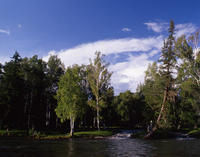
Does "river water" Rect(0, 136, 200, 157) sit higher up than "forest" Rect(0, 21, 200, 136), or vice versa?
"forest" Rect(0, 21, 200, 136)

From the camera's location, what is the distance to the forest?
4191 centimetres

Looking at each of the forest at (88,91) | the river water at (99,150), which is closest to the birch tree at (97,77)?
the forest at (88,91)

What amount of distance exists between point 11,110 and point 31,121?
28.3 feet

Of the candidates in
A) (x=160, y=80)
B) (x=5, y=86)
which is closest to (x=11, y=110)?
(x=5, y=86)

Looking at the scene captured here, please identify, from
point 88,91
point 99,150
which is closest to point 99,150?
point 99,150

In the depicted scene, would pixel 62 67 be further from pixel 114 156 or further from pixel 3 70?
pixel 114 156

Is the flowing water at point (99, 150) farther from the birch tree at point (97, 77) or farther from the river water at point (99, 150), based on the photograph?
the birch tree at point (97, 77)

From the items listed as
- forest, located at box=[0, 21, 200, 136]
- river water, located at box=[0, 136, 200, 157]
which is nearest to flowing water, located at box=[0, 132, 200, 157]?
river water, located at box=[0, 136, 200, 157]

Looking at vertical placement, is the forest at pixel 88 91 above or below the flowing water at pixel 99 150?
above

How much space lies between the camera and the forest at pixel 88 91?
41.9 meters

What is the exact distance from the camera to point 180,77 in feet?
158

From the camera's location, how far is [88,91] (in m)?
68.6

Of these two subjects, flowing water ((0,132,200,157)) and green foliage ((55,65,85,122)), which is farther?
green foliage ((55,65,85,122))

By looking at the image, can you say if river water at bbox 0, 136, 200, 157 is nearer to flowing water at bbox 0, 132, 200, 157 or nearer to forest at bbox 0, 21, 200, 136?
flowing water at bbox 0, 132, 200, 157
